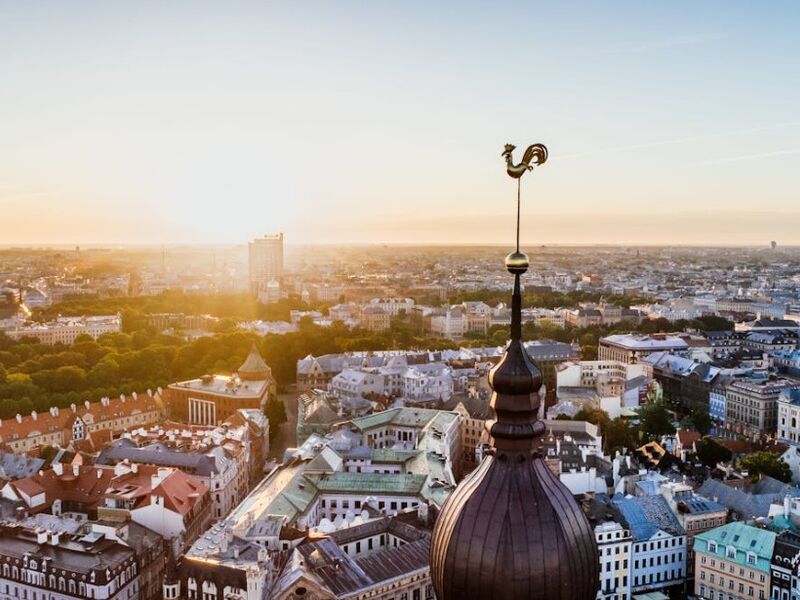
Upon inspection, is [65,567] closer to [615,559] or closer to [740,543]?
[615,559]

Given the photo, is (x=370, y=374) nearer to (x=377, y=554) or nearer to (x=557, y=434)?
(x=557, y=434)

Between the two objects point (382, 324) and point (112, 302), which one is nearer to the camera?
point (382, 324)

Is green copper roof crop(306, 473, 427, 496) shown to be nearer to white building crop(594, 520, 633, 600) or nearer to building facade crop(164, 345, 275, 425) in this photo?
white building crop(594, 520, 633, 600)

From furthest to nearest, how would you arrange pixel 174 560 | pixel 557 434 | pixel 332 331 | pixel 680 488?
pixel 332 331 → pixel 557 434 → pixel 680 488 → pixel 174 560

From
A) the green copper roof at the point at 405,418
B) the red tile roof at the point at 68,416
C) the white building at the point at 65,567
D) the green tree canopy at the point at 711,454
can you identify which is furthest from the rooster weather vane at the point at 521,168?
the red tile roof at the point at 68,416

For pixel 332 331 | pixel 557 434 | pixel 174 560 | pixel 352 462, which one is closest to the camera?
pixel 174 560

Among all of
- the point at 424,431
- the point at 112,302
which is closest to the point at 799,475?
the point at 424,431
